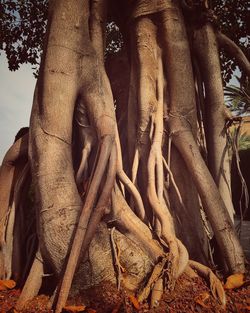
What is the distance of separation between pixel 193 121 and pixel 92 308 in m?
1.99

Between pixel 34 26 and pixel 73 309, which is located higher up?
pixel 34 26

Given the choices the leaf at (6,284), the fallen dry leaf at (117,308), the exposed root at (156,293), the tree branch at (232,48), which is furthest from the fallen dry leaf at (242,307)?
the tree branch at (232,48)

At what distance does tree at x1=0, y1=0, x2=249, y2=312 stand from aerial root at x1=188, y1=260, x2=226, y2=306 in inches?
0.4

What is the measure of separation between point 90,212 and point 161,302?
838mm

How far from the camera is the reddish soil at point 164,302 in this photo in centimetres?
194

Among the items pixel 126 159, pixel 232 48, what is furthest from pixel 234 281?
pixel 232 48

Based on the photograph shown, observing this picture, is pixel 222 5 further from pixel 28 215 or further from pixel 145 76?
pixel 28 215

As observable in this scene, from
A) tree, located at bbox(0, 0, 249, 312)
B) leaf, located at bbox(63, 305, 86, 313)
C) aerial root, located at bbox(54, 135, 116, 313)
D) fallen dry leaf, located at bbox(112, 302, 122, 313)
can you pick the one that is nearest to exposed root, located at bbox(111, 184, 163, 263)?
tree, located at bbox(0, 0, 249, 312)

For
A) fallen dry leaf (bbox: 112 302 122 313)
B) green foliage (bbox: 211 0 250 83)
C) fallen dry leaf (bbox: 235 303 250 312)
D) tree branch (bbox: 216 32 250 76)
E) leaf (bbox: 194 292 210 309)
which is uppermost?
green foliage (bbox: 211 0 250 83)

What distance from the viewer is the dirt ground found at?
1941 mm

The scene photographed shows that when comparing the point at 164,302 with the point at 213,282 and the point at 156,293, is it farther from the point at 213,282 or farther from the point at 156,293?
the point at 213,282

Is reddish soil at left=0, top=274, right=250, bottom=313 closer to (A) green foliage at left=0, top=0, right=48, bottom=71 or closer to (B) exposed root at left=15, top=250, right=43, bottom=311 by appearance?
(B) exposed root at left=15, top=250, right=43, bottom=311

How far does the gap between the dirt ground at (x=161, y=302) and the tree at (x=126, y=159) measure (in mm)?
84

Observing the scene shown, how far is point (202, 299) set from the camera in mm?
2064
